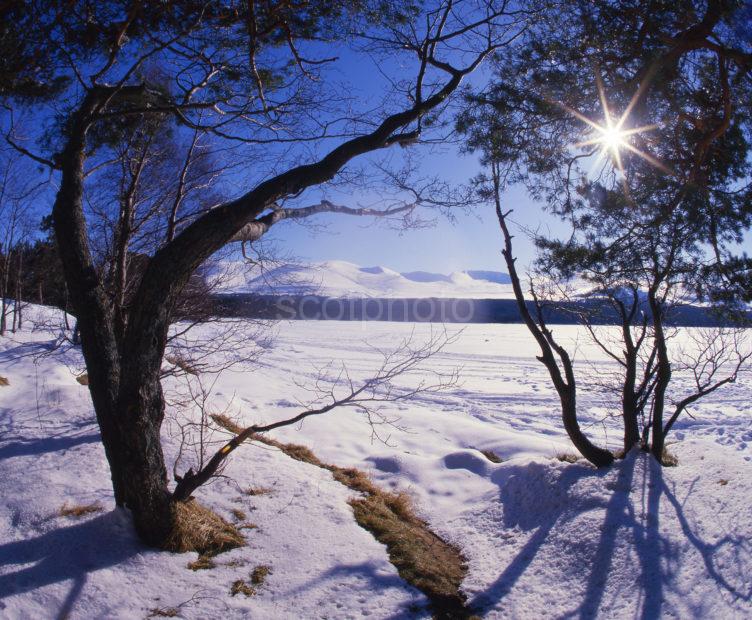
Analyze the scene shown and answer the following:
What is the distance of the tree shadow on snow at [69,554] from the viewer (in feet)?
10.3

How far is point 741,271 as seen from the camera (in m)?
4.39

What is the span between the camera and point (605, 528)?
421 cm

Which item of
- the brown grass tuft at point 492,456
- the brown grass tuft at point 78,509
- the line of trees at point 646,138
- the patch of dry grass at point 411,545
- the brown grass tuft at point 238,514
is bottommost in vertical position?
the brown grass tuft at point 492,456

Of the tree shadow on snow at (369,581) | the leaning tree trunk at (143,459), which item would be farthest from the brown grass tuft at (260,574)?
the leaning tree trunk at (143,459)

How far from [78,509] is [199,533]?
3.36 ft

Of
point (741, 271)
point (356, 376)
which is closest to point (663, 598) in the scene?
point (741, 271)

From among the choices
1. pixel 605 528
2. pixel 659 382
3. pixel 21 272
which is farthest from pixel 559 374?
pixel 21 272

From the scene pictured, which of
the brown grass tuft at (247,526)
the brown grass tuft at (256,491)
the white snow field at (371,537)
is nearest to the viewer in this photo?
the white snow field at (371,537)

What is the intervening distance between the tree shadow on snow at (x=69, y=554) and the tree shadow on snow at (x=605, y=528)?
8.41ft

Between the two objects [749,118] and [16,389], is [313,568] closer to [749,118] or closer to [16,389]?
[749,118]

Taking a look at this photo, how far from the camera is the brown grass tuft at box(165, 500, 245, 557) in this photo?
3.74m

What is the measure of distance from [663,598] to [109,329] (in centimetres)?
409

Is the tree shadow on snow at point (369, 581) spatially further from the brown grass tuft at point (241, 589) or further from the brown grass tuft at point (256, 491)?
the brown grass tuft at point (256, 491)

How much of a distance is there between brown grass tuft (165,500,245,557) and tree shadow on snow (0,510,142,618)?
0.27 metres
